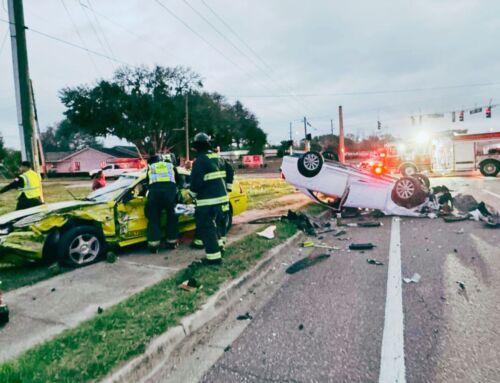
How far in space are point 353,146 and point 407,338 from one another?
86606 mm

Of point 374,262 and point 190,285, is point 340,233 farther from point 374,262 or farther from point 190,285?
point 190,285

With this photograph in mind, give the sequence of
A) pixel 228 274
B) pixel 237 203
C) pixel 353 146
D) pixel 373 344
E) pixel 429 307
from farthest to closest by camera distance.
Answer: pixel 353 146 → pixel 237 203 → pixel 228 274 → pixel 429 307 → pixel 373 344

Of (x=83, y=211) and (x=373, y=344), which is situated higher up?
(x=83, y=211)

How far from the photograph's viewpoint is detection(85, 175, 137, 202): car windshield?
5672mm

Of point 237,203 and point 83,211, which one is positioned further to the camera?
point 237,203

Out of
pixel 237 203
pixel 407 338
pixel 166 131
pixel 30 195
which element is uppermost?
pixel 166 131

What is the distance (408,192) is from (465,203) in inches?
64.8

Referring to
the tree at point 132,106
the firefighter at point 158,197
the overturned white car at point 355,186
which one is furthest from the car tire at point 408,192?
the tree at point 132,106

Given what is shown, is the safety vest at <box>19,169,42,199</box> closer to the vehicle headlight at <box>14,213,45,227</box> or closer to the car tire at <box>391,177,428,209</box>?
the vehicle headlight at <box>14,213,45,227</box>

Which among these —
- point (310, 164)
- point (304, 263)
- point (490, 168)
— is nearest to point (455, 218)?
point (310, 164)

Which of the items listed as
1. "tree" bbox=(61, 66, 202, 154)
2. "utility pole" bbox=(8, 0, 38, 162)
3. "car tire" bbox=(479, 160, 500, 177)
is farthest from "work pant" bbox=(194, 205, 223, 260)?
"tree" bbox=(61, 66, 202, 154)

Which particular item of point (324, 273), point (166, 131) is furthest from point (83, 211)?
point (166, 131)

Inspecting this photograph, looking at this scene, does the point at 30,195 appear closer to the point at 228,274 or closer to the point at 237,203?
the point at 237,203

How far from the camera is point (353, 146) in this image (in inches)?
3366
